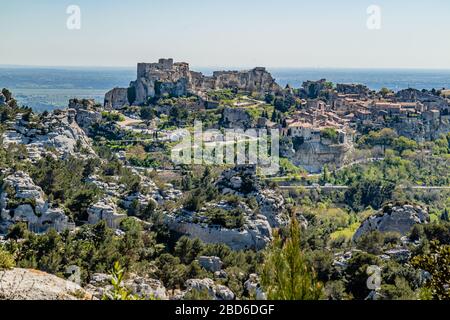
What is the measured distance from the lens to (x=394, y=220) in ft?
73.7

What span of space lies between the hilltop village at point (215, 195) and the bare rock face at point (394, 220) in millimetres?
54

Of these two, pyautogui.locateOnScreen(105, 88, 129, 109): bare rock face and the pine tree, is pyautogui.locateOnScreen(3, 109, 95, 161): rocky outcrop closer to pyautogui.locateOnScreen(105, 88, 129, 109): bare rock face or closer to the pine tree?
the pine tree

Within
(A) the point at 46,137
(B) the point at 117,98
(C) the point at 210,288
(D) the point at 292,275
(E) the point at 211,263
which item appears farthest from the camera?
(B) the point at 117,98

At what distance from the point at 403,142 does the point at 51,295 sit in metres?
42.8

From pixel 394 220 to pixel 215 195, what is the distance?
6712 millimetres

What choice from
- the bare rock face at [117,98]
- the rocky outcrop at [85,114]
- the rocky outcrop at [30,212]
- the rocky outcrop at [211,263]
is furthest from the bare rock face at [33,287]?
the bare rock face at [117,98]

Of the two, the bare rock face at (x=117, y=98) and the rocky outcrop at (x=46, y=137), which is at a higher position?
the bare rock face at (x=117, y=98)

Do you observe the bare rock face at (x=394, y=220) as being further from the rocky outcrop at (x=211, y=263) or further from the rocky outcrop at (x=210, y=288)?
the rocky outcrop at (x=210, y=288)

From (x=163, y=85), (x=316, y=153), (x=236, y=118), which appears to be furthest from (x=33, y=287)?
(x=163, y=85)

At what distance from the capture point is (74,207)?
2017 centimetres

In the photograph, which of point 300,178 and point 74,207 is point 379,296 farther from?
point 300,178

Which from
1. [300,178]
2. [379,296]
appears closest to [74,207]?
[379,296]

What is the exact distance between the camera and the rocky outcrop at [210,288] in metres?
13.0

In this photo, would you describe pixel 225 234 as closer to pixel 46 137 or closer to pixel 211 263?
pixel 211 263
